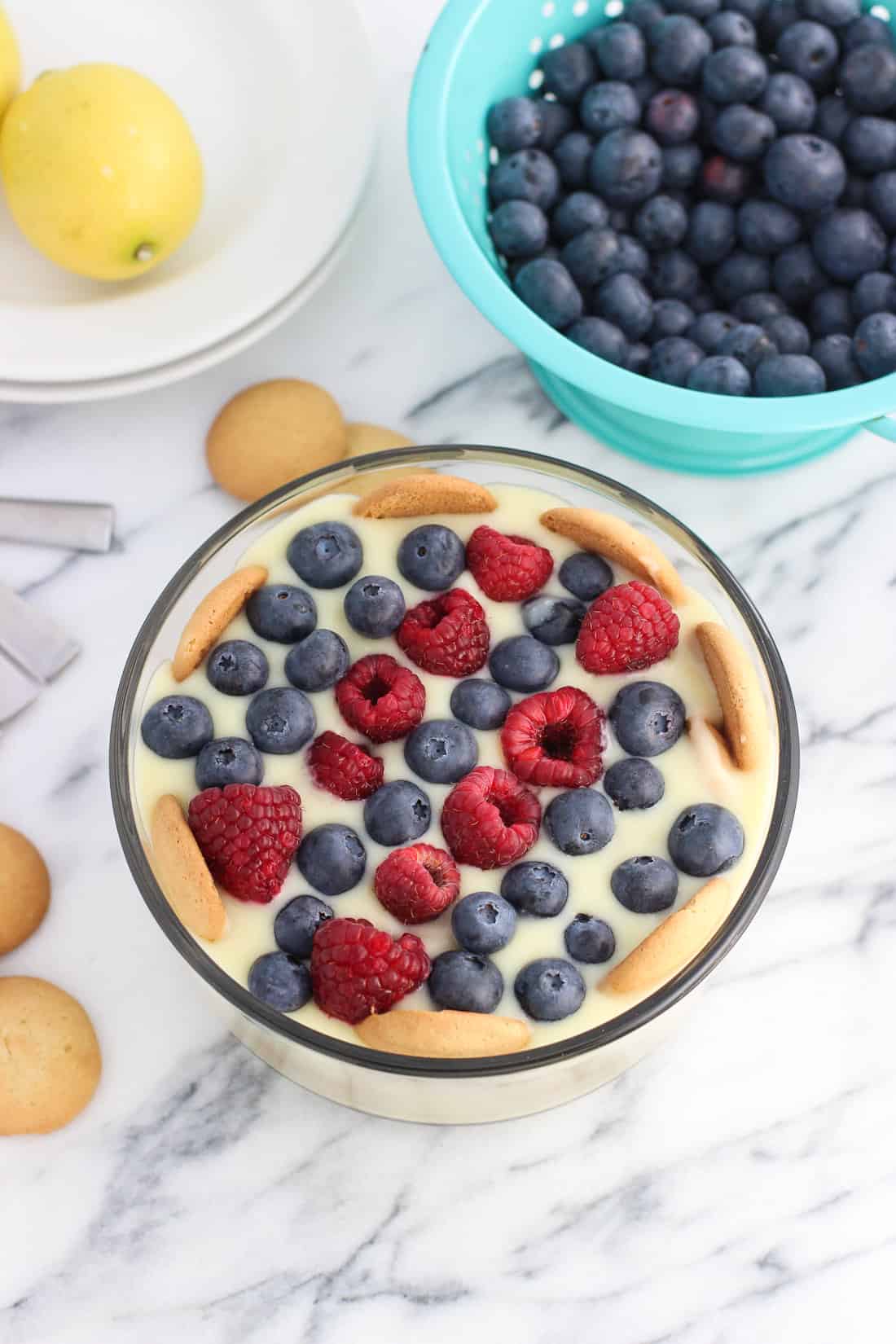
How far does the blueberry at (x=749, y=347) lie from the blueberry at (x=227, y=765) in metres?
0.64

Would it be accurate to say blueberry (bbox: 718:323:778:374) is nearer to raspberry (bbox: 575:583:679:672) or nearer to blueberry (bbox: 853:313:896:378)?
blueberry (bbox: 853:313:896:378)

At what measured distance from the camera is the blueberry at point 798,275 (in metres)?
1.41

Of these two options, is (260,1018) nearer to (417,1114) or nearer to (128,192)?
(417,1114)

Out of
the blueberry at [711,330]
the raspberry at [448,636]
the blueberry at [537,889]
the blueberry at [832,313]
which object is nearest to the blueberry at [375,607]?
the raspberry at [448,636]

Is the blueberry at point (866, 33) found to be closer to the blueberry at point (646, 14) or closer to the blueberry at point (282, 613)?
the blueberry at point (646, 14)

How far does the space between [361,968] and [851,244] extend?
2.93ft

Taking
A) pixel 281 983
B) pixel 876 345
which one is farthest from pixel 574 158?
pixel 281 983

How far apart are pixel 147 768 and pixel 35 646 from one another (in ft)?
1.13

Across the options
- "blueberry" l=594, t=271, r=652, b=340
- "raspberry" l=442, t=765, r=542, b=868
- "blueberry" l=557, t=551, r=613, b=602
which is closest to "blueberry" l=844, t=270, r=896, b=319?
"blueberry" l=594, t=271, r=652, b=340

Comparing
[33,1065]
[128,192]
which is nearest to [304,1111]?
[33,1065]

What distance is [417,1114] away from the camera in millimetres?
1244

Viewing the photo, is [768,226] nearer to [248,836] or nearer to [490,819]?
[490,819]

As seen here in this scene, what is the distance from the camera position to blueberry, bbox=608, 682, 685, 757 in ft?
3.64

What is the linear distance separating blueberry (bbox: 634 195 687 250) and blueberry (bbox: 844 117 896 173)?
0.60 feet
